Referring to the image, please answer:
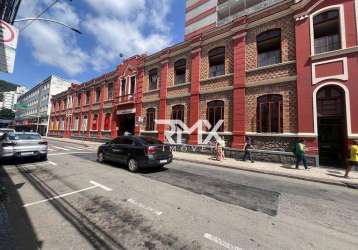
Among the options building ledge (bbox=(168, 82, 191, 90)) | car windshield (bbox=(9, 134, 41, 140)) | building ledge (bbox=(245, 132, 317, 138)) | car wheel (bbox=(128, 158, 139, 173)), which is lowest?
car wheel (bbox=(128, 158, 139, 173))

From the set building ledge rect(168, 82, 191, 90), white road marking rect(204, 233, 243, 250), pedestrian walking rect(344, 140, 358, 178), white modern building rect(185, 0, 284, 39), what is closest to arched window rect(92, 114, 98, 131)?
building ledge rect(168, 82, 191, 90)

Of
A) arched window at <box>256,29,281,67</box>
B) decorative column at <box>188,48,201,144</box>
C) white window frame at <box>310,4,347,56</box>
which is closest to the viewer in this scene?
white window frame at <box>310,4,347,56</box>

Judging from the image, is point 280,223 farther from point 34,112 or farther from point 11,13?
point 34,112

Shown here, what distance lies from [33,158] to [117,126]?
12.5 m

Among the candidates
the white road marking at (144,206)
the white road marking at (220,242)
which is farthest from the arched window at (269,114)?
the white road marking at (220,242)

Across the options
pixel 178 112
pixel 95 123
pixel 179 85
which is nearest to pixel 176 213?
pixel 178 112

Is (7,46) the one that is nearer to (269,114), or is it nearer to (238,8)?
(269,114)

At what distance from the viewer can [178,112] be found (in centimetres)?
1734

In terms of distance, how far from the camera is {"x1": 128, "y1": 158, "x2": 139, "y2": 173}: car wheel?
847cm

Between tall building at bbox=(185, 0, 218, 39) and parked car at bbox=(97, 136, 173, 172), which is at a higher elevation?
tall building at bbox=(185, 0, 218, 39)

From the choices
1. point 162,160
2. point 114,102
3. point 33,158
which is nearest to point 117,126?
point 114,102

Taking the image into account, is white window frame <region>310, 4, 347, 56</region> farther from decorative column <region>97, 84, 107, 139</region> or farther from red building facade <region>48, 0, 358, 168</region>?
decorative column <region>97, 84, 107, 139</region>

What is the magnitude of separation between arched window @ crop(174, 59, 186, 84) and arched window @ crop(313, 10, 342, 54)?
994 centimetres

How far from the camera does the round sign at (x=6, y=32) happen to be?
6.80 meters
